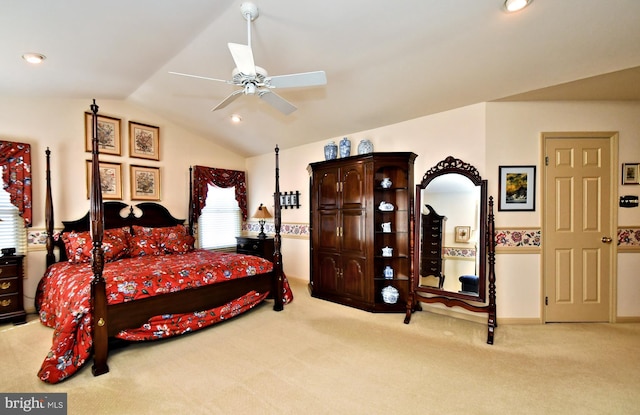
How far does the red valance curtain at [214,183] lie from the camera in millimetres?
5285

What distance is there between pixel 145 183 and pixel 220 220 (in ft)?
4.84

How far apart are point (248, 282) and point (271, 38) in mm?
2722

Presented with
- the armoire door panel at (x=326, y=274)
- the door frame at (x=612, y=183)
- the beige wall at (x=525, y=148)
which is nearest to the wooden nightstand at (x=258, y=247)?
the armoire door panel at (x=326, y=274)

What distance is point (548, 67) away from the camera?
2646 millimetres

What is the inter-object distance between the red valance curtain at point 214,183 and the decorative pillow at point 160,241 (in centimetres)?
67

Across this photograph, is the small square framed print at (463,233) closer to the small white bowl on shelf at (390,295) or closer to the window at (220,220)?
the small white bowl on shelf at (390,295)

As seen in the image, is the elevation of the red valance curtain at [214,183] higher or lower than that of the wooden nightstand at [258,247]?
higher

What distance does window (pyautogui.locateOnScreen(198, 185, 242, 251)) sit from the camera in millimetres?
5520

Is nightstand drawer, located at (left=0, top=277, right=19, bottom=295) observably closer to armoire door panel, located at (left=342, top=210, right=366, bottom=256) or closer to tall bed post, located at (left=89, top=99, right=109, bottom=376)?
tall bed post, located at (left=89, top=99, right=109, bottom=376)

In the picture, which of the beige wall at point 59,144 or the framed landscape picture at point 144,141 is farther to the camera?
the framed landscape picture at point 144,141

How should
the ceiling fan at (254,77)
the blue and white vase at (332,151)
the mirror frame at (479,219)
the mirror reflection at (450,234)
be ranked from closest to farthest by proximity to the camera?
the ceiling fan at (254,77) < the mirror frame at (479,219) < the mirror reflection at (450,234) < the blue and white vase at (332,151)

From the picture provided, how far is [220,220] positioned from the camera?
575 centimetres

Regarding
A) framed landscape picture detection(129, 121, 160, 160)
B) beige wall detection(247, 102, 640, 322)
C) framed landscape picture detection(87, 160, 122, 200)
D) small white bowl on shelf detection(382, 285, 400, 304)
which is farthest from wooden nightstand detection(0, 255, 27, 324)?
beige wall detection(247, 102, 640, 322)

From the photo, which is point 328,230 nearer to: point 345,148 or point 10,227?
point 345,148
